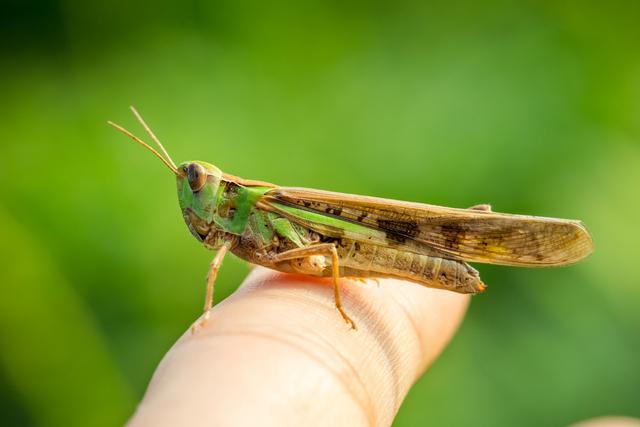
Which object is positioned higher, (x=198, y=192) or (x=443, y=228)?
(x=198, y=192)

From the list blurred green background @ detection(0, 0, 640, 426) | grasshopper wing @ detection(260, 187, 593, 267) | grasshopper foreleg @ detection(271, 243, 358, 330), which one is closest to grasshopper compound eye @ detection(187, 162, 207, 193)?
grasshopper wing @ detection(260, 187, 593, 267)

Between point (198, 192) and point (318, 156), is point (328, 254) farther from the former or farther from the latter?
point (318, 156)

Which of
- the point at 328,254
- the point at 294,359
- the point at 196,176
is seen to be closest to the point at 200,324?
the point at 294,359

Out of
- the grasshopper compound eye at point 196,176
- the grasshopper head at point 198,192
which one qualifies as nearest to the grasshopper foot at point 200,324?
the grasshopper head at point 198,192

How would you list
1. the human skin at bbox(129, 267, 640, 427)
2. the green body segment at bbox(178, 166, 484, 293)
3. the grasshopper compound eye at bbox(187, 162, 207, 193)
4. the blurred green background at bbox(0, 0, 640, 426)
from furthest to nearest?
the blurred green background at bbox(0, 0, 640, 426) < the grasshopper compound eye at bbox(187, 162, 207, 193) < the green body segment at bbox(178, 166, 484, 293) < the human skin at bbox(129, 267, 640, 427)

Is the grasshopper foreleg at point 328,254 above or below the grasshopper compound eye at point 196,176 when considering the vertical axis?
below

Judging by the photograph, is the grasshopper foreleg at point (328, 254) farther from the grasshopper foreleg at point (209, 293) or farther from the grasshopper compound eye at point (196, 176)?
the grasshopper compound eye at point (196, 176)

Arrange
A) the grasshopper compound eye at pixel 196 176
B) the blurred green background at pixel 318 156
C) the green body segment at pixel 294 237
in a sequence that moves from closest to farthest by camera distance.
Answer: the green body segment at pixel 294 237, the grasshopper compound eye at pixel 196 176, the blurred green background at pixel 318 156

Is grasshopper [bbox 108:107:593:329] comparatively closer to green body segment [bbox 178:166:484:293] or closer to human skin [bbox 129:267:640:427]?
green body segment [bbox 178:166:484:293]
